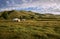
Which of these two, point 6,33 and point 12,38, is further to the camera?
point 6,33

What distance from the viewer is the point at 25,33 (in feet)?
50.9

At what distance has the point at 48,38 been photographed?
48.5 ft

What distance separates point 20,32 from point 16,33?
1.63ft

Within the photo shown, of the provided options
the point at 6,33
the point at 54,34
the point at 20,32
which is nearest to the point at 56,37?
the point at 54,34

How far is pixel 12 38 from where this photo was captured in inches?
571

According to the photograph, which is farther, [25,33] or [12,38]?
[25,33]

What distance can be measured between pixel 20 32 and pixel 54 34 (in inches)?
142

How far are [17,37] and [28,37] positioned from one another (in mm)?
1101

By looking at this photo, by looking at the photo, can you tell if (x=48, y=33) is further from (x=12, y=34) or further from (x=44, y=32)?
(x=12, y=34)

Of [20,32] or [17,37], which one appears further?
[20,32]

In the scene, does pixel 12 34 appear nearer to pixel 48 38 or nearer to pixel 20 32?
pixel 20 32

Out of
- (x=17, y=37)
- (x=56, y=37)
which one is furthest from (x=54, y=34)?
(x=17, y=37)

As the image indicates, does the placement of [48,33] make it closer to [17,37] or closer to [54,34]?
[54,34]

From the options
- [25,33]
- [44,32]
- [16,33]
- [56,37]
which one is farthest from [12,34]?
[56,37]
